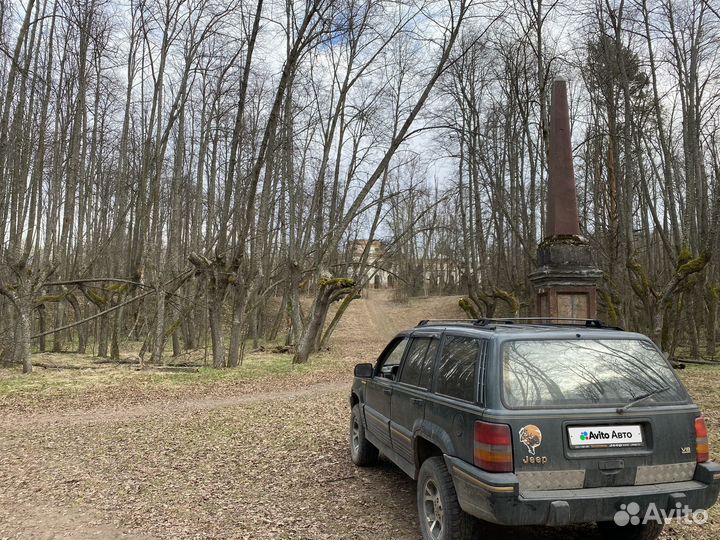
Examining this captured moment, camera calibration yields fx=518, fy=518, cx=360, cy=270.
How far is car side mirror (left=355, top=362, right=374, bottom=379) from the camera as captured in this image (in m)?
5.68

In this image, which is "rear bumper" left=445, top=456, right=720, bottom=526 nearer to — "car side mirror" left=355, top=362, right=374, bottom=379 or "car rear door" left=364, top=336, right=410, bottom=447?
"car rear door" left=364, top=336, right=410, bottom=447

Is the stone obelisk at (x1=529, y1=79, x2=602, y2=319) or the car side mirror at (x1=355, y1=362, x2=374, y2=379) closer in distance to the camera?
the car side mirror at (x1=355, y1=362, x2=374, y2=379)

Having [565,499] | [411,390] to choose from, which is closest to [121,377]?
[411,390]

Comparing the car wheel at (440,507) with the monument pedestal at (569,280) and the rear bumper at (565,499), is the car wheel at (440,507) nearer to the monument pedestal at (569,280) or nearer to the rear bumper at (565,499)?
the rear bumper at (565,499)

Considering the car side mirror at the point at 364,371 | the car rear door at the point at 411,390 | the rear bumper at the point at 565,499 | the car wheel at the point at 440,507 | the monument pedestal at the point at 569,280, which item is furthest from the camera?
the monument pedestal at the point at 569,280

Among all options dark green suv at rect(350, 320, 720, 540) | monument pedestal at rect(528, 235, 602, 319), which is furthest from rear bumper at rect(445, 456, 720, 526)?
monument pedestal at rect(528, 235, 602, 319)

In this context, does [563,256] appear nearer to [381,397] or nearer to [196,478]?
[381,397]

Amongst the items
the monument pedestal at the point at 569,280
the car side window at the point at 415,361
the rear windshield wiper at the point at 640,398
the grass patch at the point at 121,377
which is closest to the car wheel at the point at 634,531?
the rear windshield wiper at the point at 640,398

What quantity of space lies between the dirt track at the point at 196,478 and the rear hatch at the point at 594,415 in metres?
1.14

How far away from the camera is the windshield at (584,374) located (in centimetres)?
329

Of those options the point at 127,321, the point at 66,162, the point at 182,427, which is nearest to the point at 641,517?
the point at 182,427

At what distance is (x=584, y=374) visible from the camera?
3.40m

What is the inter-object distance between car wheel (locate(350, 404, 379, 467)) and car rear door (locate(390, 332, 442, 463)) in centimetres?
114

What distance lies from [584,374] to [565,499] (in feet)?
2.63
